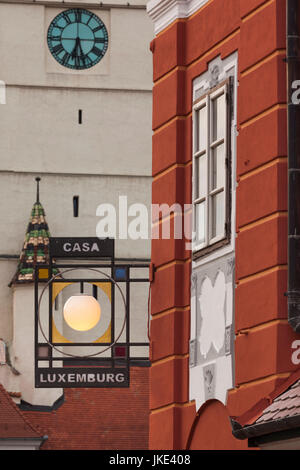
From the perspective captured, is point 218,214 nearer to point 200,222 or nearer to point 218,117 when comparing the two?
point 200,222

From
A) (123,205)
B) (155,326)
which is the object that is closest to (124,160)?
(123,205)

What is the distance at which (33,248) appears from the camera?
2685 inches

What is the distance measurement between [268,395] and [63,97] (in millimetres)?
57380

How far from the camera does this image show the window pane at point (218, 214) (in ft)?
53.7

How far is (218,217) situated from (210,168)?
0.49 meters

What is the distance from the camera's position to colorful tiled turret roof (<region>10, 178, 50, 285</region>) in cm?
6769

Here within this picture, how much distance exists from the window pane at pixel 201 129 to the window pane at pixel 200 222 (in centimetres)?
54

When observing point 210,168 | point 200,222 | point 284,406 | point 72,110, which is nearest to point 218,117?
point 210,168

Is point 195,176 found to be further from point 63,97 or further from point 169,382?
point 63,97

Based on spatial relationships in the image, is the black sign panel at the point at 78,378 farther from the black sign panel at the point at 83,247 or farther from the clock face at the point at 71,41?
the clock face at the point at 71,41

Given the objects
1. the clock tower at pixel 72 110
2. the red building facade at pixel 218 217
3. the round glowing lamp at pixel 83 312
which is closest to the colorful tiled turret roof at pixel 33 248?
the clock tower at pixel 72 110

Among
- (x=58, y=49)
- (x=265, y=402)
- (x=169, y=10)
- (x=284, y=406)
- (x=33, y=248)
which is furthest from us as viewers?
(x=58, y=49)

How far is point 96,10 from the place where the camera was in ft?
236

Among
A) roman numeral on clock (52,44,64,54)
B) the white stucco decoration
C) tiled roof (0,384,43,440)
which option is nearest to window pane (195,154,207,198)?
the white stucco decoration
